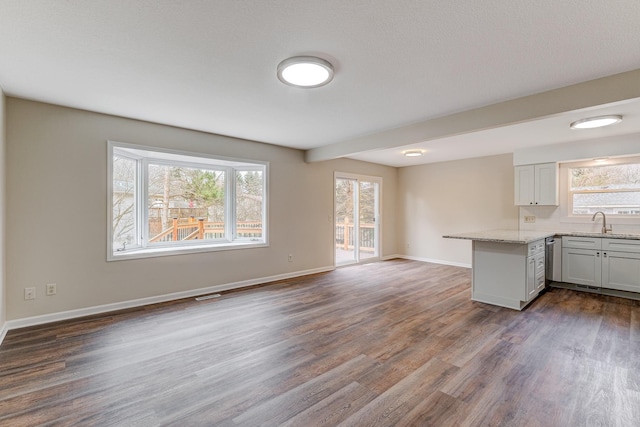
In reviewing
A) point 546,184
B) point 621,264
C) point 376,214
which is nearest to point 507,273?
point 621,264

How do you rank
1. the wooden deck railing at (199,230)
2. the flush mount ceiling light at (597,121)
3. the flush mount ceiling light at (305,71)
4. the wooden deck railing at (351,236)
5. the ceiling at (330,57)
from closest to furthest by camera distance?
1. the ceiling at (330,57)
2. the flush mount ceiling light at (305,71)
3. the flush mount ceiling light at (597,121)
4. the wooden deck railing at (199,230)
5. the wooden deck railing at (351,236)

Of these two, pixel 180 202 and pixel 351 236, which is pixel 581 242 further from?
pixel 180 202

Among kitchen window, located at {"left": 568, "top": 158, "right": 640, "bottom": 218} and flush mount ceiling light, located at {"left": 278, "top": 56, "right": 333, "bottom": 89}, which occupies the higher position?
flush mount ceiling light, located at {"left": 278, "top": 56, "right": 333, "bottom": 89}

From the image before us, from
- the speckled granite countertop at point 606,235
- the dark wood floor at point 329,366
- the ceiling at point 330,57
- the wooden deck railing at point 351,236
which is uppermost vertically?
the ceiling at point 330,57

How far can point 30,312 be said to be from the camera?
3.14 m

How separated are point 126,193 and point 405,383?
3963mm

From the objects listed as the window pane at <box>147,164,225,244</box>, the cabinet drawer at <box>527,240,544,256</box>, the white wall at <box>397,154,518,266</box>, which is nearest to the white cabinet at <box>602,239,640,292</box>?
the cabinet drawer at <box>527,240,544,256</box>

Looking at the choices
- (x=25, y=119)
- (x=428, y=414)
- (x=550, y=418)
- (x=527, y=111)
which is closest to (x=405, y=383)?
(x=428, y=414)

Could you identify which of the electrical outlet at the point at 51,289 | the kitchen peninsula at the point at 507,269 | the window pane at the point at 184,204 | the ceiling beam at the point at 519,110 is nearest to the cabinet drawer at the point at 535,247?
the kitchen peninsula at the point at 507,269

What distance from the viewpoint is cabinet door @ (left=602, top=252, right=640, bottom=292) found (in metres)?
4.14

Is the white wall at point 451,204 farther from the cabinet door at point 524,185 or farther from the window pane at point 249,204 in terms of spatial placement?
the window pane at point 249,204

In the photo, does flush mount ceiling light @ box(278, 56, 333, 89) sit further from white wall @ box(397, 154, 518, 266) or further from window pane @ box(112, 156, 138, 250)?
white wall @ box(397, 154, 518, 266)

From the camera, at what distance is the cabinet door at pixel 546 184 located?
16.5 ft

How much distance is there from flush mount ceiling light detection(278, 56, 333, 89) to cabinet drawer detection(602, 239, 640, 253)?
15.9ft
